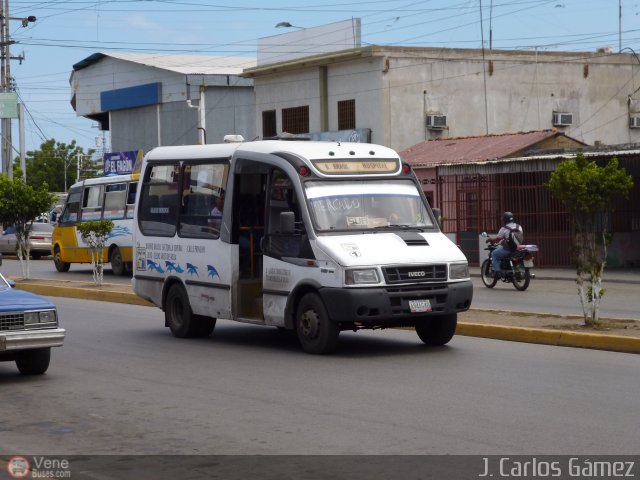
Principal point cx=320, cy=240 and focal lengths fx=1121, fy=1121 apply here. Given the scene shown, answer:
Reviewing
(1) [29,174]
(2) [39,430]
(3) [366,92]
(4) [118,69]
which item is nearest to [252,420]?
(2) [39,430]

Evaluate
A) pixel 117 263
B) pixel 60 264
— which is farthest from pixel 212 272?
pixel 60 264

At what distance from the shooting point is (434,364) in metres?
12.5

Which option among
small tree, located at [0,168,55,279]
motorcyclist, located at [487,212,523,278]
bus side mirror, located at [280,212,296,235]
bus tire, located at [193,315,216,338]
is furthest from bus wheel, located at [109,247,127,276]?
bus side mirror, located at [280,212,296,235]

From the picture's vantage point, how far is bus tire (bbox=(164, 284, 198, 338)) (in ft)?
52.3

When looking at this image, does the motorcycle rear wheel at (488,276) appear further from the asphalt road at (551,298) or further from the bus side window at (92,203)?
the bus side window at (92,203)

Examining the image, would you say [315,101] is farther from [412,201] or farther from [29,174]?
[29,174]

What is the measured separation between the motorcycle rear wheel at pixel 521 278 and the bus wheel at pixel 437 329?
1063 cm

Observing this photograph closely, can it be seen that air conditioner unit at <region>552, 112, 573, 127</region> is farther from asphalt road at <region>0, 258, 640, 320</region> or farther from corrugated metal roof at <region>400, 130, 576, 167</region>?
asphalt road at <region>0, 258, 640, 320</region>

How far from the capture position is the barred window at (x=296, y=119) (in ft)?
156

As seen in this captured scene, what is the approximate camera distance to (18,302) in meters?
11.6

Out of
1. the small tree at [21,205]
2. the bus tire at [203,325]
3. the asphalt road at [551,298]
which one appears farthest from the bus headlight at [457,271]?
the small tree at [21,205]

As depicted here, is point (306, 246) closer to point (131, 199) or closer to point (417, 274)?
Answer: point (417, 274)

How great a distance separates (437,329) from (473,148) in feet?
78.5

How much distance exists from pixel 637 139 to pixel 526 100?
585cm
